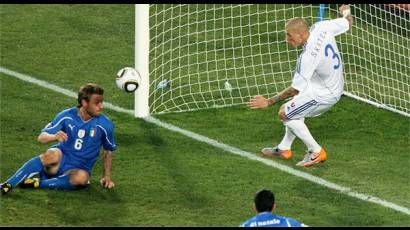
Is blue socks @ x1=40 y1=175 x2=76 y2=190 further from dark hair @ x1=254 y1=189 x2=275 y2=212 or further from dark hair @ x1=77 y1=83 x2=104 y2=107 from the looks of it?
dark hair @ x1=254 y1=189 x2=275 y2=212

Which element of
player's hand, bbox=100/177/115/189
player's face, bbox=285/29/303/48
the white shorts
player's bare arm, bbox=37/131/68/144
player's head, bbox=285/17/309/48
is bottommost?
player's hand, bbox=100/177/115/189

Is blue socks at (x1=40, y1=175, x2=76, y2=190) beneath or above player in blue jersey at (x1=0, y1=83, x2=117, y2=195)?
beneath

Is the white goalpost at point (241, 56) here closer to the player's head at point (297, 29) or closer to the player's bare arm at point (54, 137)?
the player's head at point (297, 29)

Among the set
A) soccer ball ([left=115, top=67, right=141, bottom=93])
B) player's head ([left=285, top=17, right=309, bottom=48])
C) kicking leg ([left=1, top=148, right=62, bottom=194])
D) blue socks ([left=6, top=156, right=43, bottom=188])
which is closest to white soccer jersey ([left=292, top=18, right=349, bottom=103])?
player's head ([left=285, top=17, right=309, bottom=48])

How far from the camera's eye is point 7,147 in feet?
44.6

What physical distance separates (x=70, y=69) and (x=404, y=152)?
5042mm

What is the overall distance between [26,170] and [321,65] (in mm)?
3403

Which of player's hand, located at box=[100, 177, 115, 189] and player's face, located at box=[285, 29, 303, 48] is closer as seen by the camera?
player's hand, located at box=[100, 177, 115, 189]

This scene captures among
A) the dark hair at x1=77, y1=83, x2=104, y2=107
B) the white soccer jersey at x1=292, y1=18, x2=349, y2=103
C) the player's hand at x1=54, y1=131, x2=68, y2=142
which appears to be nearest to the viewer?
the player's hand at x1=54, y1=131, x2=68, y2=142

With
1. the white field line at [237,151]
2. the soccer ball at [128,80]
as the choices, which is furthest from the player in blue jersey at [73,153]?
the white field line at [237,151]

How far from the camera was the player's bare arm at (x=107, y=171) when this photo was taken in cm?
1220

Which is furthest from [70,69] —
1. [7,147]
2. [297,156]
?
[297,156]

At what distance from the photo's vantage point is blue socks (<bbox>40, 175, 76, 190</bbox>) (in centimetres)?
1225

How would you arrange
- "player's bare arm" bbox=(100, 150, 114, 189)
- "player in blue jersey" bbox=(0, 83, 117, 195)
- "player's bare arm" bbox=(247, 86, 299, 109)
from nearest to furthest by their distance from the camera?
"player in blue jersey" bbox=(0, 83, 117, 195) → "player's bare arm" bbox=(100, 150, 114, 189) → "player's bare arm" bbox=(247, 86, 299, 109)
